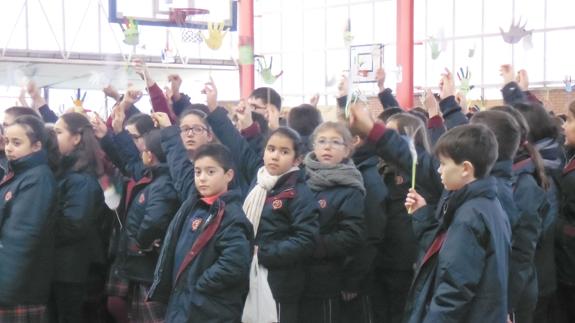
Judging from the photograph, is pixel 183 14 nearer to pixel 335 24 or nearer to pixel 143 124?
pixel 143 124

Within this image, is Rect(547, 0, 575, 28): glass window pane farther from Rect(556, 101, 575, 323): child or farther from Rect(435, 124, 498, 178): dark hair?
Rect(435, 124, 498, 178): dark hair

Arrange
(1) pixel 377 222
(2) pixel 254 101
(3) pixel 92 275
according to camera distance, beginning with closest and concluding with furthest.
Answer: (1) pixel 377 222 → (3) pixel 92 275 → (2) pixel 254 101

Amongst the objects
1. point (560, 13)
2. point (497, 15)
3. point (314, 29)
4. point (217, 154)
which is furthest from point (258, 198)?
point (314, 29)

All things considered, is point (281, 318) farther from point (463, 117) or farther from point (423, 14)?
point (423, 14)

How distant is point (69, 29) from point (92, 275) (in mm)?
15291

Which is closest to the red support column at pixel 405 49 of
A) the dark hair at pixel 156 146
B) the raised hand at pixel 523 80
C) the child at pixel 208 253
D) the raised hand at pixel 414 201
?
the raised hand at pixel 523 80

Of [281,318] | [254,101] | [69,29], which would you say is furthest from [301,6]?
[281,318]

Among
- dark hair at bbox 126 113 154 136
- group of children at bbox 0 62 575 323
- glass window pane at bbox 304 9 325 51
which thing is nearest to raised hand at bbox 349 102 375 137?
group of children at bbox 0 62 575 323

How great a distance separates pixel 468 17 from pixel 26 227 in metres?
16.3

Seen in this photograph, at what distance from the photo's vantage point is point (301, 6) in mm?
22219

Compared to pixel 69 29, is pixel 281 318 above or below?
below

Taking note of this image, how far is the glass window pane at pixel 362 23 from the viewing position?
2019 centimetres

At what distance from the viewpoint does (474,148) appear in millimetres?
2793

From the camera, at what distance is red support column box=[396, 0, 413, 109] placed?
1426 cm
